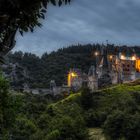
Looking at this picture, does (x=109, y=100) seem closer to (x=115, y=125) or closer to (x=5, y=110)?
(x=115, y=125)

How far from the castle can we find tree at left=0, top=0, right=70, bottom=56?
515 feet

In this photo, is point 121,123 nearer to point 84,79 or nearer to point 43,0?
point 84,79

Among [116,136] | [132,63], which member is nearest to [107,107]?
[116,136]

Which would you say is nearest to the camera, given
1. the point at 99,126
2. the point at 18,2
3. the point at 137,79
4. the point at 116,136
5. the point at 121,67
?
the point at 18,2

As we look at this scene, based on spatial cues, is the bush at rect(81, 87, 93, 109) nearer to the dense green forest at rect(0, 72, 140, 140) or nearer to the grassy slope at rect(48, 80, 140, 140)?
the dense green forest at rect(0, 72, 140, 140)

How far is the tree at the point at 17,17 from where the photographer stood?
8977 mm

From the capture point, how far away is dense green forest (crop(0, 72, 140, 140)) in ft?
315

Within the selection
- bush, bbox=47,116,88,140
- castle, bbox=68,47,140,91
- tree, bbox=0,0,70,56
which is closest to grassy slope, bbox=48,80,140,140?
castle, bbox=68,47,140,91

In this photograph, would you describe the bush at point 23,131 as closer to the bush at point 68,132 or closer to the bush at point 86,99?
the bush at point 68,132

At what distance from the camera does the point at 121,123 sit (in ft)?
372

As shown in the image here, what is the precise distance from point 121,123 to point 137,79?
6040cm

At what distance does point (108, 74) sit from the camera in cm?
17912

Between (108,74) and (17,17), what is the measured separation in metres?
171

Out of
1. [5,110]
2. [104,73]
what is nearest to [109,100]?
[104,73]
